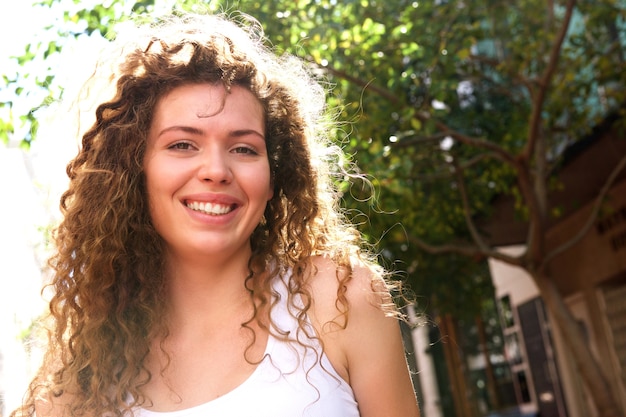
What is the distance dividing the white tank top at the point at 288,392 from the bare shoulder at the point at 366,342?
4 centimetres

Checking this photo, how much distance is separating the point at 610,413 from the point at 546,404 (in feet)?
32.6

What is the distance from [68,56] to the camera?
7094 millimetres

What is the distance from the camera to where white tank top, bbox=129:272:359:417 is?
268 cm

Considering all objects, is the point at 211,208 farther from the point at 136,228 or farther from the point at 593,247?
the point at 593,247

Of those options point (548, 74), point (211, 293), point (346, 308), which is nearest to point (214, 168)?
point (211, 293)

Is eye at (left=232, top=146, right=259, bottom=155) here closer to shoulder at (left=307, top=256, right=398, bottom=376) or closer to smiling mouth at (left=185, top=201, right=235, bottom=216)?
smiling mouth at (left=185, top=201, right=235, bottom=216)

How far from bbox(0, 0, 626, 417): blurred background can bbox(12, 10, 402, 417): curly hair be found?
0.16 m

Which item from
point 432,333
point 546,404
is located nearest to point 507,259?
point 546,404

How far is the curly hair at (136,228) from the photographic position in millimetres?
2928

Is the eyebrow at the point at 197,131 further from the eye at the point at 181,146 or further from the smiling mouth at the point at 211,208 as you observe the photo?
the smiling mouth at the point at 211,208

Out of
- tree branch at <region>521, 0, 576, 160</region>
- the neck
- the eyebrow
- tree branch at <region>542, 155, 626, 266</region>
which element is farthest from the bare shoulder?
tree branch at <region>542, 155, 626, 266</region>

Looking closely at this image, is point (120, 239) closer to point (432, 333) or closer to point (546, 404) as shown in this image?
point (546, 404)

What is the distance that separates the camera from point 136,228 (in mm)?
3059

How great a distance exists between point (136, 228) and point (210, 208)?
1.22 ft
